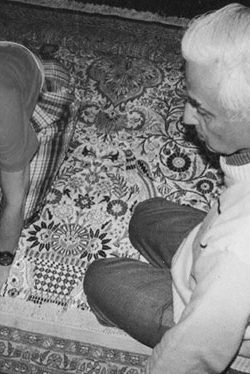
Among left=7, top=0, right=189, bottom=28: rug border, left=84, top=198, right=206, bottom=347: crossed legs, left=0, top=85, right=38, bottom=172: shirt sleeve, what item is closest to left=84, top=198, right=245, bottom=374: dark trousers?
left=84, top=198, right=206, bottom=347: crossed legs

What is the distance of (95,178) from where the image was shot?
1.69 meters

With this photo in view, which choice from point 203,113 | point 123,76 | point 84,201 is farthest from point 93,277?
point 123,76

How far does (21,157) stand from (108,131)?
2.01 feet

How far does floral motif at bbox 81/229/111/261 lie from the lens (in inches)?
60.3

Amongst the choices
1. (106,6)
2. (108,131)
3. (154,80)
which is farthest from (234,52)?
(106,6)

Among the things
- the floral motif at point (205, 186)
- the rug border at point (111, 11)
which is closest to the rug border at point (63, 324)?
the floral motif at point (205, 186)

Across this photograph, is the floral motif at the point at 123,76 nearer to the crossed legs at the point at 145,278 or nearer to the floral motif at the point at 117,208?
the floral motif at the point at 117,208

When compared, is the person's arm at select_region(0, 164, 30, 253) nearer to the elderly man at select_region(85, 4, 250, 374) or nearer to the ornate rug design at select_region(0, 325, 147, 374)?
the ornate rug design at select_region(0, 325, 147, 374)

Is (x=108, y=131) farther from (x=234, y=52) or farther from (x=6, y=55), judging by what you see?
(x=234, y=52)

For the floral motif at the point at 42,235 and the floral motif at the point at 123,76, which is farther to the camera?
the floral motif at the point at 123,76

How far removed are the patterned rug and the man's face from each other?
0.64 m

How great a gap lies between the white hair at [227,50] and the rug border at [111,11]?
1.34 metres

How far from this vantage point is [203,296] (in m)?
0.88

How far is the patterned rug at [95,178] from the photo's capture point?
140 cm
